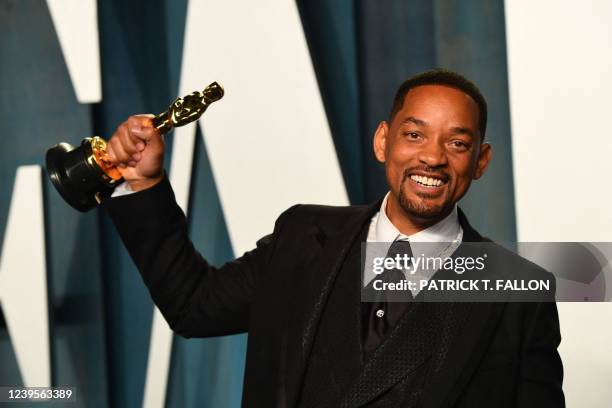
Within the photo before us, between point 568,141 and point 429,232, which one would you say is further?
point 568,141

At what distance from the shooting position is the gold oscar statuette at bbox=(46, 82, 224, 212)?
1.44 metres

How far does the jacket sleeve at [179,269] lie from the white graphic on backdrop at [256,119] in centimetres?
57

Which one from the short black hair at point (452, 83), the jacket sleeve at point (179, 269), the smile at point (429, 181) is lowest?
the jacket sleeve at point (179, 269)

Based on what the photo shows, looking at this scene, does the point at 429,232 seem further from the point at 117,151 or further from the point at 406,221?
the point at 117,151

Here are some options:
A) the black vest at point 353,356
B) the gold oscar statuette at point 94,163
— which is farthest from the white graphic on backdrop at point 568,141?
the gold oscar statuette at point 94,163

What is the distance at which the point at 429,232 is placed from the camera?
1506 millimetres

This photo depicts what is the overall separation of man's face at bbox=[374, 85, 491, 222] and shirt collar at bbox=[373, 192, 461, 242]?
0.08 feet

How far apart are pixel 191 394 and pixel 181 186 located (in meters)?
0.53

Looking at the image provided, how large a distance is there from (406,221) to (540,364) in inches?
12.3

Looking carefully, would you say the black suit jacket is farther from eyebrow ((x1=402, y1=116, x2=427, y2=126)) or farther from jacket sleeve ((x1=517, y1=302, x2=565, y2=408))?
eyebrow ((x1=402, y1=116, x2=427, y2=126))

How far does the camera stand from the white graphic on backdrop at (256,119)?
2.14m

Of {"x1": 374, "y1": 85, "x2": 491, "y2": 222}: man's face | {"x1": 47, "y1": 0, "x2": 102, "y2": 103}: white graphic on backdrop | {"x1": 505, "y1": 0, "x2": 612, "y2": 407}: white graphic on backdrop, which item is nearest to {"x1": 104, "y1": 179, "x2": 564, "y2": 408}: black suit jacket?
{"x1": 374, "y1": 85, "x2": 491, "y2": 222}: man's face

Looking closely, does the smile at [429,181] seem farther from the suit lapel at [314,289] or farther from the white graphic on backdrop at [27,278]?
the white graphic on backdrop at [27,278]

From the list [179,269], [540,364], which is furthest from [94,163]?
[540,364]
